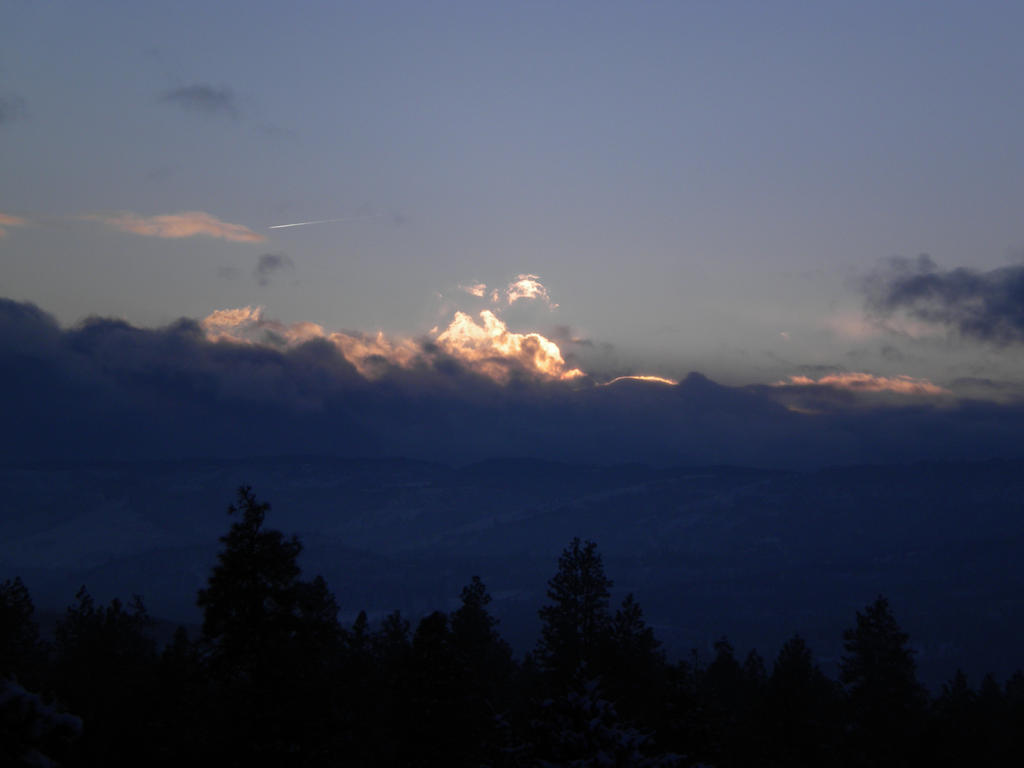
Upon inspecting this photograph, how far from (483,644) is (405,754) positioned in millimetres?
23894

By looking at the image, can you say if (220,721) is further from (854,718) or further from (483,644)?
(854,718)

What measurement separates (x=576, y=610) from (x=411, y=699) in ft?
71.2

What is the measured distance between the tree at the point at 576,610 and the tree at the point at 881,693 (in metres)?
15.0

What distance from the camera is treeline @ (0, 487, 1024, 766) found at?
21.6 meters

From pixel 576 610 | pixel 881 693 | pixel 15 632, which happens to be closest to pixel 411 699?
pixel 576 610

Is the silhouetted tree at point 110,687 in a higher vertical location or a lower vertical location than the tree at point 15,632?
lower

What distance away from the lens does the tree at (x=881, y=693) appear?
49.2 metres

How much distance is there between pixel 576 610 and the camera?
55.5 m

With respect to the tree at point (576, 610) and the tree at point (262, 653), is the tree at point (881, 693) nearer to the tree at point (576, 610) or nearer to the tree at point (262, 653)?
the tree at point (576, 610)

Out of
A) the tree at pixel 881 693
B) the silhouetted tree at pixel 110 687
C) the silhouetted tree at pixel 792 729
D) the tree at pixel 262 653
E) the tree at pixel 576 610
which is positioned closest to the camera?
the tree at pixel 262 653

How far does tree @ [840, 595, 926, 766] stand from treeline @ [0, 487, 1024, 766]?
106 millimetres

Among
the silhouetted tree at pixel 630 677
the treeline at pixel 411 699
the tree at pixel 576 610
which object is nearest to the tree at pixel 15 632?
the treeline at pixel 411 699

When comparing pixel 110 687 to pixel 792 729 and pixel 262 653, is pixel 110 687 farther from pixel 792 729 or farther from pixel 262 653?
pixel 792 729

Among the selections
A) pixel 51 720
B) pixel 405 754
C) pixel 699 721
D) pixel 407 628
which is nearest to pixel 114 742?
pixel 405 754
